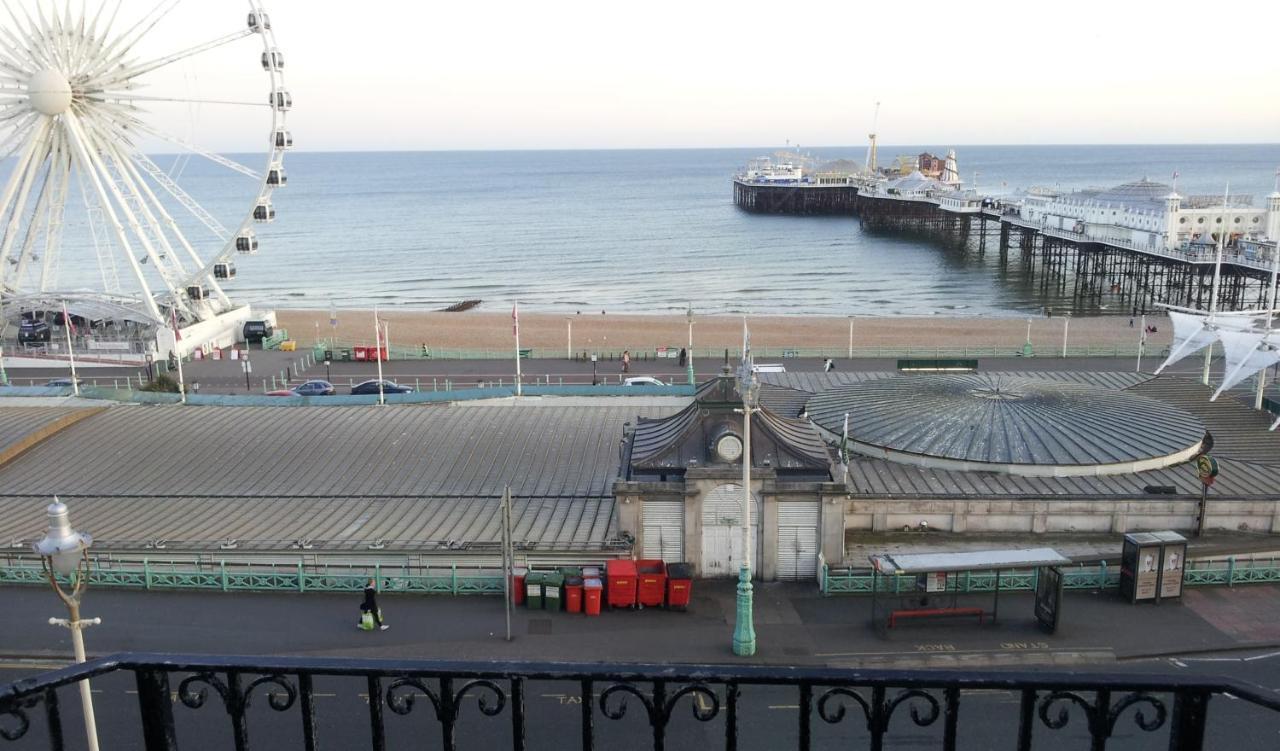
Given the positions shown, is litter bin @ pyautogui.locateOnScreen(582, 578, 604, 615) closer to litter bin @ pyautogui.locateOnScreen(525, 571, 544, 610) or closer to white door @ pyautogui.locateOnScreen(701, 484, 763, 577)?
litter bin @ pyautogui.locateOnScreen(525, 571, 544, 610)

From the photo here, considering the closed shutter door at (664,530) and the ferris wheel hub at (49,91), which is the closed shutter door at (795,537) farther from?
the ferris wheel hub at (49,91)

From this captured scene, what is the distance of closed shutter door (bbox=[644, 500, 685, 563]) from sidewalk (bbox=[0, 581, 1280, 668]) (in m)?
1.21

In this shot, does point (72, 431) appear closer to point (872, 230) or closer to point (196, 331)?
point (196, 331)

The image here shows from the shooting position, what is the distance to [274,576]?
22.5 metres

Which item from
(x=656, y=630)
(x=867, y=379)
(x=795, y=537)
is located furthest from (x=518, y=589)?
(x=867, y=379)

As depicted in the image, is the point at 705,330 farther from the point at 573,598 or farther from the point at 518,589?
the point at 573,598

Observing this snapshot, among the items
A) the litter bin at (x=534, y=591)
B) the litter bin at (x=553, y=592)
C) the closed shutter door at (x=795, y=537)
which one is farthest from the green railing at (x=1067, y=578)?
the litter bin at (x=534, y=591)

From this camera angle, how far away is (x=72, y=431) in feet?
106

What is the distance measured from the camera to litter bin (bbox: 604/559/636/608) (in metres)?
21.4

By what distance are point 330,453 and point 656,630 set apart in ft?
46.9

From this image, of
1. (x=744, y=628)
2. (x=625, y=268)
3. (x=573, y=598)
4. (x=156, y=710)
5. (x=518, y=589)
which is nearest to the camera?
(x=156, y=710)

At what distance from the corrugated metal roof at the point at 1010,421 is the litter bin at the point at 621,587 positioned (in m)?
9.87

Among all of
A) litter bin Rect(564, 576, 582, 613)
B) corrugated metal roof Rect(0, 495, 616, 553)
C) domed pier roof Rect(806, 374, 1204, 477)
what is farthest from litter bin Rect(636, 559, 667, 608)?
domed pier roof Rect(806, 374, 1204, 477)

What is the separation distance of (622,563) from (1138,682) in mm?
17794
